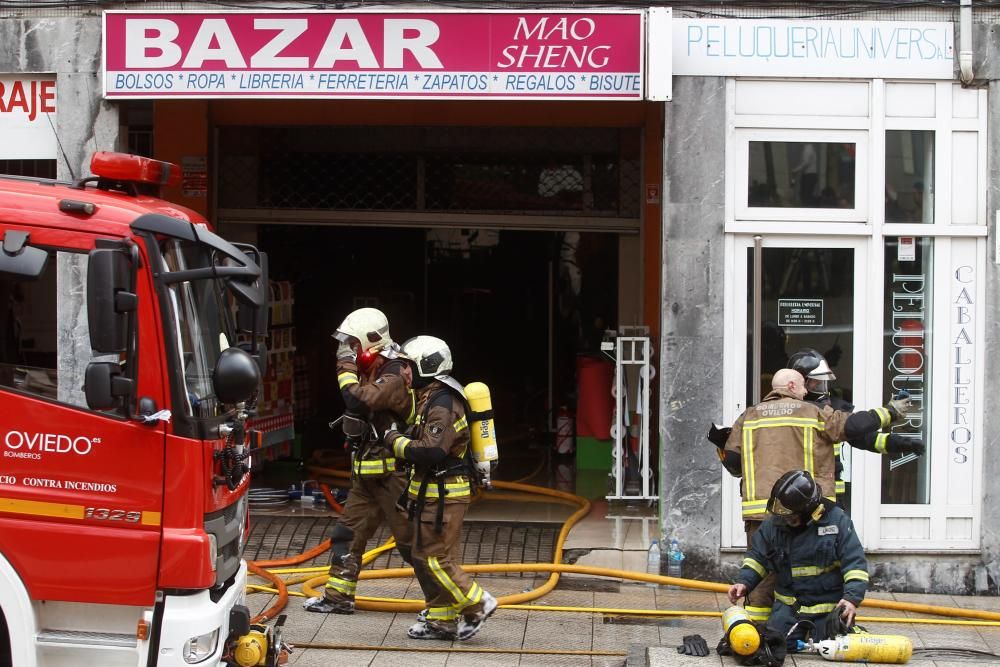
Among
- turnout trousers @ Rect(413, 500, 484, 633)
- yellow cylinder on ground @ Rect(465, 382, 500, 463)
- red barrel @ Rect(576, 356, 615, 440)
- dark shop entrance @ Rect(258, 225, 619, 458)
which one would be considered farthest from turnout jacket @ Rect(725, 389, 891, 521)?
dark shop entrance @ Rect(258, 225, 619, 458)

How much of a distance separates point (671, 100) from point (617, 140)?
3.42m

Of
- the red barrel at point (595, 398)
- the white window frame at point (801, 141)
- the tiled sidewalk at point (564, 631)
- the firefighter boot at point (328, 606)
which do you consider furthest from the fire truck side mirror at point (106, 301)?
the red barrel at point (595, 398)

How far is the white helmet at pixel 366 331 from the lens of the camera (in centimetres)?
751

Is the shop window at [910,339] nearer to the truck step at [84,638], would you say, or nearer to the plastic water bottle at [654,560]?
the plastic water bottle at [654,560]

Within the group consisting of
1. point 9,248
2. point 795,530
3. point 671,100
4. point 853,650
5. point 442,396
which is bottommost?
point 853,650

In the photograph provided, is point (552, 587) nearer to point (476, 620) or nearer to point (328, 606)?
point (476, 620)

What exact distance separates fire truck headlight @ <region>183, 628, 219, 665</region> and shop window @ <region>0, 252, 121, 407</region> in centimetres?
110

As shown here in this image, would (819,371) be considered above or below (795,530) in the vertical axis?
above

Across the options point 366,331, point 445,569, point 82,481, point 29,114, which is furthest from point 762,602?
point 29,114

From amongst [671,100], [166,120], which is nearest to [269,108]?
[166,120]

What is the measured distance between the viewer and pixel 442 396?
729 cm

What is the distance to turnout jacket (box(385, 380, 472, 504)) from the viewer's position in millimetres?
7172

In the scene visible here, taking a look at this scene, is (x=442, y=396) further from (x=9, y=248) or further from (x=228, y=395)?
(x=9, y=248)

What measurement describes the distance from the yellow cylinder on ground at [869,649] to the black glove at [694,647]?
61 cm
